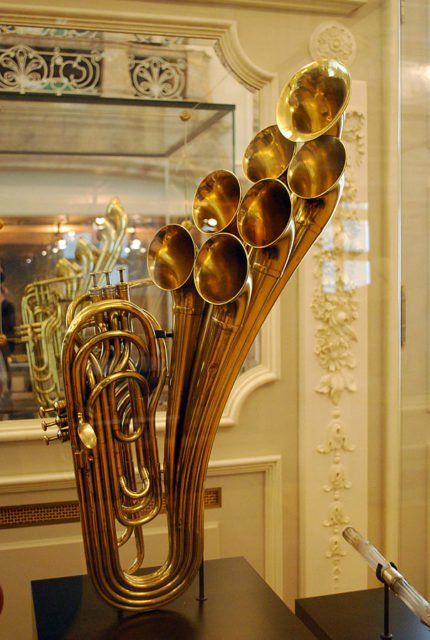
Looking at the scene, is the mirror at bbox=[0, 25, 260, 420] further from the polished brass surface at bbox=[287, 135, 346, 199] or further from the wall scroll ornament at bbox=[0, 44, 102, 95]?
the polished brass surface at bbox=[287, 135, 346, 199]

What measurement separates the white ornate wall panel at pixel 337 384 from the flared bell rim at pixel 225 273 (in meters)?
0.73

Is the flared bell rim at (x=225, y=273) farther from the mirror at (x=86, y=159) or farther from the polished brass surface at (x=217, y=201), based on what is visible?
the mirror at (x=86, y=159)

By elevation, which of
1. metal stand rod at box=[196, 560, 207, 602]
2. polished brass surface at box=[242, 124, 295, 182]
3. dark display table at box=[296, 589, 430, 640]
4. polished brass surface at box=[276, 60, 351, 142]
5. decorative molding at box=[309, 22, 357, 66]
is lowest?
dark display table at box=[296, 589, 430, 640]

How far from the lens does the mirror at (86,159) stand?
1.57m

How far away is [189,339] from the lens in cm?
112

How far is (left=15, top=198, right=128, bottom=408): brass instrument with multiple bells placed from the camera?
1.57 m

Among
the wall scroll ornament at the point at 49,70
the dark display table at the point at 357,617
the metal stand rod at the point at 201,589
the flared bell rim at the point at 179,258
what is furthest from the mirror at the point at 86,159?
the dark display table at the point at 357,617

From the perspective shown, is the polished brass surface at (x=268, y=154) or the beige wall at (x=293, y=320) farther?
the beige wall at (x=293, y=320)

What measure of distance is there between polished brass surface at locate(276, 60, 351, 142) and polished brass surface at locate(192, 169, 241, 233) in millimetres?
120

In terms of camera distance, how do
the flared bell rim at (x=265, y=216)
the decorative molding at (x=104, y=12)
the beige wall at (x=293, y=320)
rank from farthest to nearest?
the beige wall at (x=293, y=320) → the decorative molding at (x=104, y=12) → the flared bell rim at (x=265, y=216)

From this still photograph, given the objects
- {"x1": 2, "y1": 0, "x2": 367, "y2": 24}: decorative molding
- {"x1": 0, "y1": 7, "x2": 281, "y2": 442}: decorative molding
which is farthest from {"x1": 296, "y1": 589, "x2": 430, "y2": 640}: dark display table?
{"x1": 2, "y1": 0, "x2": 367, "y2": 24}: decorative molding

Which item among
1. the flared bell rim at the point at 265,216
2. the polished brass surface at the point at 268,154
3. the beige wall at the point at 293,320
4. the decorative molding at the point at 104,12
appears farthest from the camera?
the beige wall at the point at 293,320

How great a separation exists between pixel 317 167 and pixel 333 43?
2.71 ft

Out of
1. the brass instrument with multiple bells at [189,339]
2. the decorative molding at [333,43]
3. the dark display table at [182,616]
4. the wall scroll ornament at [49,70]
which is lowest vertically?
the dark display table at [182,616]
